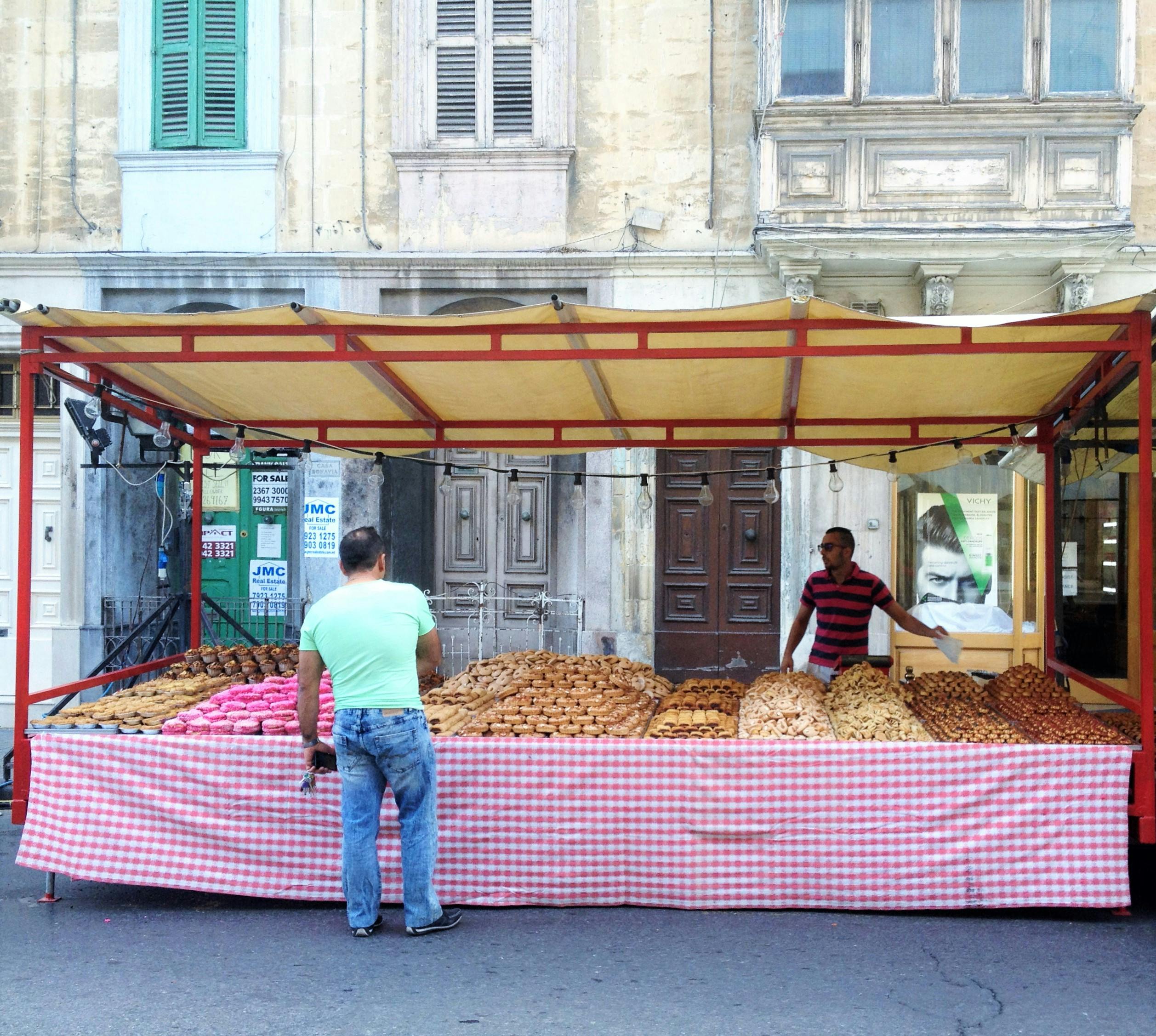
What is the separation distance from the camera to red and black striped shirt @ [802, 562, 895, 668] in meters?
7.83

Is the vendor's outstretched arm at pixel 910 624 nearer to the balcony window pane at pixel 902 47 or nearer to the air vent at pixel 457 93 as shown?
the balcony window pane at pixel 902 47

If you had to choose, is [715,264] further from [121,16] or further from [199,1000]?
[199,1000]

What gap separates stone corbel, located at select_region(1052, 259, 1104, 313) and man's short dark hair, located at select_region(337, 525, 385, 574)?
7680 millimetres

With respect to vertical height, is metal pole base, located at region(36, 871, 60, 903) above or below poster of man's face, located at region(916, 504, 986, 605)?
below

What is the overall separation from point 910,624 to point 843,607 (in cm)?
49

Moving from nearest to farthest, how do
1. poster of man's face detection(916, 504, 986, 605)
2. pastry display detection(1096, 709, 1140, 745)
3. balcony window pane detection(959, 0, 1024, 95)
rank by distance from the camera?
pastry display detection(1096, 709, 1140, 745) → balcony window pane detection(959, 0, 1024, 95) → poster of man's face detection(916, 504, 986, 605)

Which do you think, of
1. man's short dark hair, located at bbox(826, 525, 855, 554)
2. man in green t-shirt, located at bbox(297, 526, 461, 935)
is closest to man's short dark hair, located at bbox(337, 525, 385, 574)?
man in green t-shirt, located at bbox(297, 526, 461, 935)

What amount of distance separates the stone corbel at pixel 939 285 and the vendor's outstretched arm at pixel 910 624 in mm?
3798

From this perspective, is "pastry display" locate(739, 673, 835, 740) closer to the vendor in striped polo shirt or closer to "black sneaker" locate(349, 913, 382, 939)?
the vendor in striped polo shirt

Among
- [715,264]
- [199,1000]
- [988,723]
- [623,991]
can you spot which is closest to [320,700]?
[199,1000]

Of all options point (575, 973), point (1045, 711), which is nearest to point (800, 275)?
point (1045, 711)

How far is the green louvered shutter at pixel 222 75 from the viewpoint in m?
11.5

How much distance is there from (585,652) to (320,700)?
512 centimetres

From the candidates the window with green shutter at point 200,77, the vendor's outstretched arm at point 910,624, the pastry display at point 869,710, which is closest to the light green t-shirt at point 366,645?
the pastry display at point 869,710
